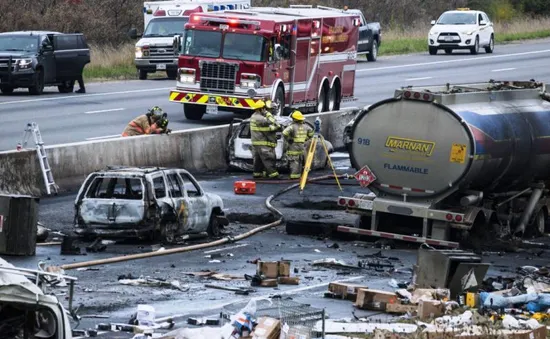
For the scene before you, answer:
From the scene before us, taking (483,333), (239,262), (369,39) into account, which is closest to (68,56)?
(369,39)

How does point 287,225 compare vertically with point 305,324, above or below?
below

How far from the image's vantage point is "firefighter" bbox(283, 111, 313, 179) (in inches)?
1074

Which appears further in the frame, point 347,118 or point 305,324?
point 347,118

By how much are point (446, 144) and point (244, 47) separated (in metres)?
13.8

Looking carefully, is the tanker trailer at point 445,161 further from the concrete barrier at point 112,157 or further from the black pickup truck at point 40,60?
the black pickup truck at point 40,60

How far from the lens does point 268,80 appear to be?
33.2 metres

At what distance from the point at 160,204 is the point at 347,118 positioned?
50.0 ft

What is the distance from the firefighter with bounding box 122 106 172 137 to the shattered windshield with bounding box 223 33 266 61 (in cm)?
603

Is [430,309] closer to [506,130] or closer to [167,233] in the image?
[167,233]

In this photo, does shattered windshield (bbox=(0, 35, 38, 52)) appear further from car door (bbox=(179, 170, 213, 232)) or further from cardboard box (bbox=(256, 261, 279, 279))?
cardboard box (bbox=(256, 261, 279, 279))

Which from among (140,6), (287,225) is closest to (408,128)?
(287,225)

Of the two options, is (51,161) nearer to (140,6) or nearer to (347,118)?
(347,118)

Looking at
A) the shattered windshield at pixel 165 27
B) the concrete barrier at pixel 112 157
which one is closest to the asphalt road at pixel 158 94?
the shattered windshield at pixel 165 27

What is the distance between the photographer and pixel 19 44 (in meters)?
38.6
